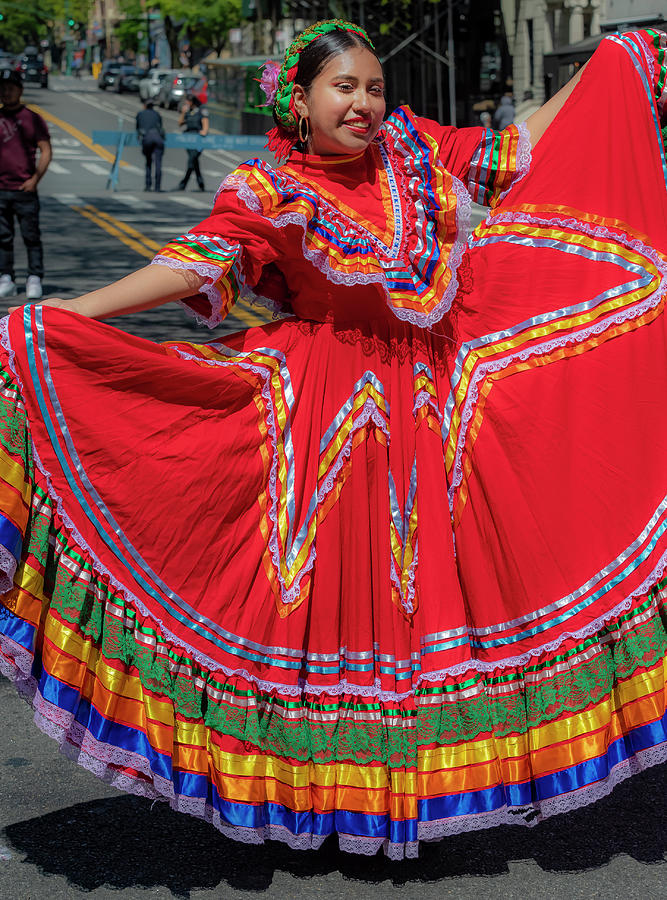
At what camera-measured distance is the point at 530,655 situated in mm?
3008

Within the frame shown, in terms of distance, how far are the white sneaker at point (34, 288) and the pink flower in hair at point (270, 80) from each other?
8.64 meters

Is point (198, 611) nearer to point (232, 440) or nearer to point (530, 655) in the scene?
point (232, 440)

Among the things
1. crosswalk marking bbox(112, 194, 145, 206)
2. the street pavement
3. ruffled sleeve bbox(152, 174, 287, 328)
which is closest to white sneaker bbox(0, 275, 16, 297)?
the street pavement

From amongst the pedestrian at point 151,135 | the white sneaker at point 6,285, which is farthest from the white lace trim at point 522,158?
the pedestrian at point 151,135

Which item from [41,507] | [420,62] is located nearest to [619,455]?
[41,507]

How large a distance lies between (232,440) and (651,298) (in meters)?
1.17

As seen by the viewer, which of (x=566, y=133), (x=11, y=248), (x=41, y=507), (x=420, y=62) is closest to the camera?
(x=41, y=507)

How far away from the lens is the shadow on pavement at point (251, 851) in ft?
10.1

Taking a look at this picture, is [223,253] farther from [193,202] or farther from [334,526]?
[193,202]

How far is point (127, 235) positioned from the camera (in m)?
17.1

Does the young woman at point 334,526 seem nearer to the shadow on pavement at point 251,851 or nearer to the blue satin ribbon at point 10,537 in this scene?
the blue satin ribbon at point 10,537

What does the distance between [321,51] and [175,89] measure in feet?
159

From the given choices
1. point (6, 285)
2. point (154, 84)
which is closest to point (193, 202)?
point (6, 285)

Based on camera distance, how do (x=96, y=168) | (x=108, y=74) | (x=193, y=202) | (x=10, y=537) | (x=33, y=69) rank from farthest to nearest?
(x=33, y=69), (x=108, y=74), (x=96, y=168), (x=193, y=202), (x=10, y=537)
